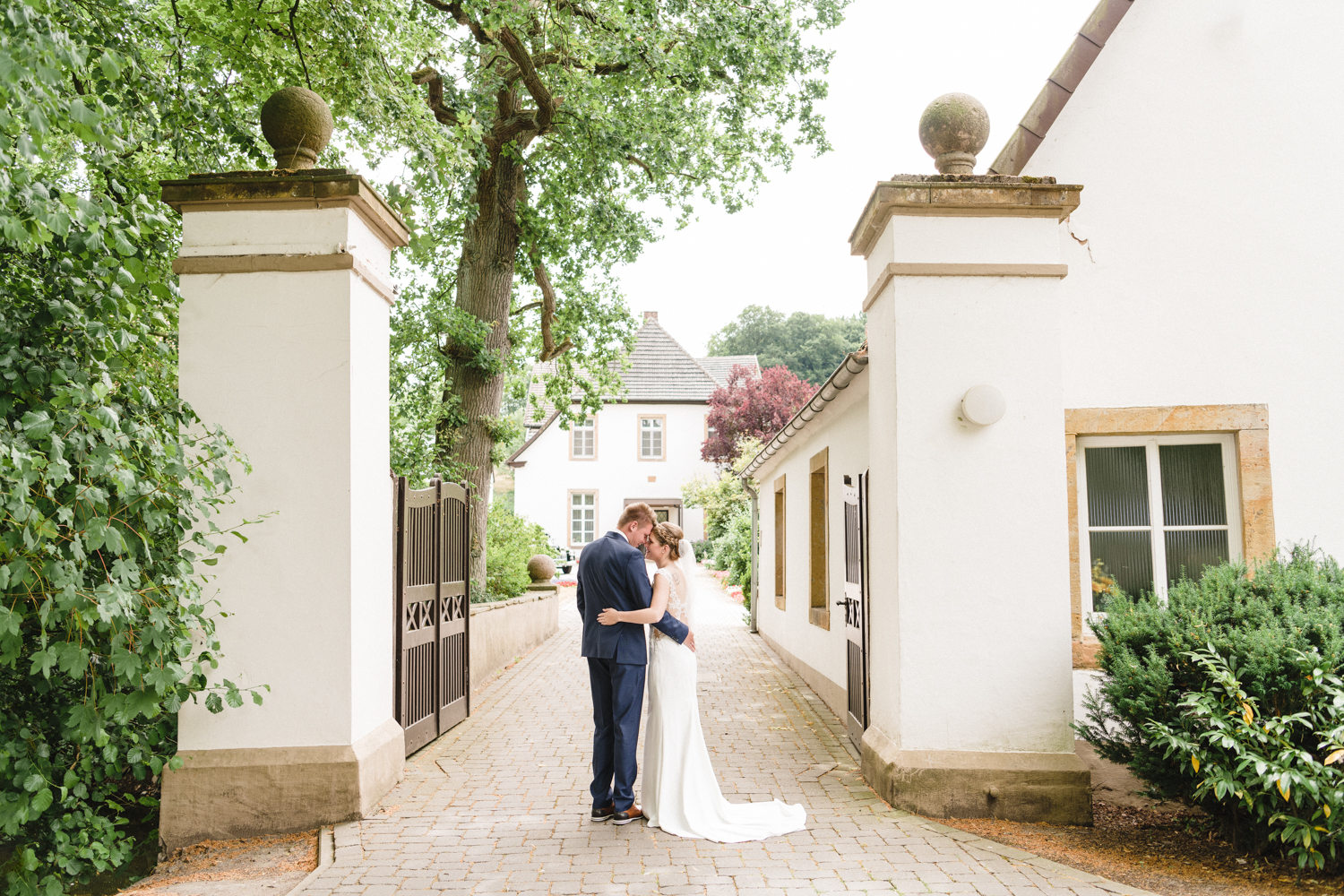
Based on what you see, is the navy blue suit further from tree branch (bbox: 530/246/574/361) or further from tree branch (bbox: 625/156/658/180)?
tree branch (bbox: 530/246/574/361)

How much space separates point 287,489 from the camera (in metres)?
5.12

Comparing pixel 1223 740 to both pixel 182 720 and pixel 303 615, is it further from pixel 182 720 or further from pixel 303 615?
pixel 182 720

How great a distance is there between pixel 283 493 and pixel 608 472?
27.9 metres

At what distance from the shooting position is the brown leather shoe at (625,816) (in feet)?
16.8

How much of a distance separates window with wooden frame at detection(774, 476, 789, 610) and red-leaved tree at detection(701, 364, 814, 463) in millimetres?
17875

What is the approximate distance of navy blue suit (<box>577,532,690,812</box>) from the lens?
5145 mm

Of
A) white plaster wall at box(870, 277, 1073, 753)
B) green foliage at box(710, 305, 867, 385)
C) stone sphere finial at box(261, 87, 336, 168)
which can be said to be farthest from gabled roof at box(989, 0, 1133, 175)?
green foliage at box(710, 305, 867, 385)

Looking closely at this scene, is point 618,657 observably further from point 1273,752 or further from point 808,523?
point 808,523

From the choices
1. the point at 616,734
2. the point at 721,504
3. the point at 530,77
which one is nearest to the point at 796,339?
the point at 721,504

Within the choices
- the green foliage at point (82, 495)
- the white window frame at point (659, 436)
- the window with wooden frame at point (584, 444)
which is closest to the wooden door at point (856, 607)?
the green foliage at point (82, 495)

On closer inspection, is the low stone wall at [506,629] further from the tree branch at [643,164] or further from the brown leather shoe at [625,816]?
the tree branch at [643,164]

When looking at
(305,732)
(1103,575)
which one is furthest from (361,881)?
(1103,575)

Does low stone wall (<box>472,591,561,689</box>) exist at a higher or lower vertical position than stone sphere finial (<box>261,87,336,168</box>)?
lower

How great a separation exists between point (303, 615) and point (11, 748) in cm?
144
